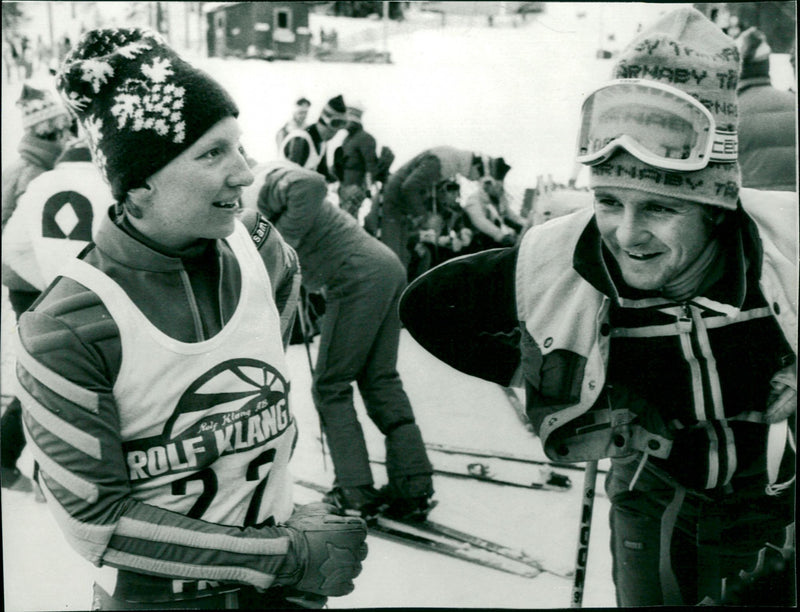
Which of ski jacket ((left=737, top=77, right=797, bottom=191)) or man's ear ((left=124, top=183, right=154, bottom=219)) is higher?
ski jacket ((left=737, top=77, right=797, bottom=191))

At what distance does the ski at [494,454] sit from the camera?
2.21m

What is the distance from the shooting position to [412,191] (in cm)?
226

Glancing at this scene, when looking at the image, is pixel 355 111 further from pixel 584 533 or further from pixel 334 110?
pixel 584 533

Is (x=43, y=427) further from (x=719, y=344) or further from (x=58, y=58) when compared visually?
(x=719, y=344)

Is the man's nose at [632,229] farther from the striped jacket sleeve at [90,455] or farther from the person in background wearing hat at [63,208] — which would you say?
the person in background wearing hat at [63,208]

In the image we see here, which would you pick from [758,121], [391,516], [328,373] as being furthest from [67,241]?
[758,121]

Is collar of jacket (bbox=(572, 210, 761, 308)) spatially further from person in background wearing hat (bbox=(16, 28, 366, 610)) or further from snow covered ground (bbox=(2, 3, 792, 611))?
person in background wearing hat (bbox=(16, 28, 366, 610))

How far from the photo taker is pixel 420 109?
7.25 feet

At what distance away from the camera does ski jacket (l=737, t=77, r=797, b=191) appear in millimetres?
2098

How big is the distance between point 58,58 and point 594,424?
1593 millimetres

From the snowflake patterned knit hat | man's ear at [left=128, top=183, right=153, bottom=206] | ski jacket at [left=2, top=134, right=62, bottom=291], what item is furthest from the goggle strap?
ski jacket at [left=2, top=134, right=62, bottom=291]

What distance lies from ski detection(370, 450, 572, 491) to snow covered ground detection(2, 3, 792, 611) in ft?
0.07

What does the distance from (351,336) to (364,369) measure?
94mm

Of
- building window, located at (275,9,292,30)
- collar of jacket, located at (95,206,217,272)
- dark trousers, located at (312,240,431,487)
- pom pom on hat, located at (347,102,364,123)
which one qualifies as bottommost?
dark trousers, located at (312,240,431,487)
